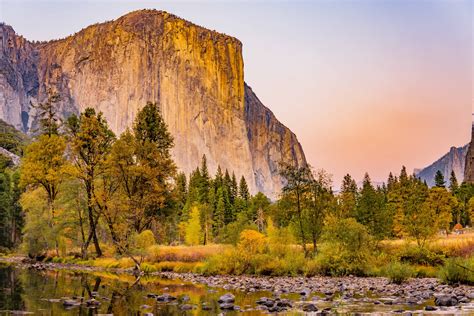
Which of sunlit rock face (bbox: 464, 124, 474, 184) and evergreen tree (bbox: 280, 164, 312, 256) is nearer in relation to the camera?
evergreen tree (bbox: 280, 164, 312, 256)

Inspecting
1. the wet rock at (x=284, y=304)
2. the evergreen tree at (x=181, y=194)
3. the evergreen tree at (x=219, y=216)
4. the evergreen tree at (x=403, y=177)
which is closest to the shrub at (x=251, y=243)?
the wet rock at (x=284, y=304)

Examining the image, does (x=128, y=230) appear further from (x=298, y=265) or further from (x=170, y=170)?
(x=298, y=265)

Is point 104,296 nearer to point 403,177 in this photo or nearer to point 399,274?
point 399,274

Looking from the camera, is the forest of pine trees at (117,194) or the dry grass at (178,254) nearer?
the dry grass at (178,254)

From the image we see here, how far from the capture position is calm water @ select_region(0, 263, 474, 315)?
13.1m

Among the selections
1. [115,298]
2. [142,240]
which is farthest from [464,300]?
[142,240]

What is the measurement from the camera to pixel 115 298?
53.0 feet

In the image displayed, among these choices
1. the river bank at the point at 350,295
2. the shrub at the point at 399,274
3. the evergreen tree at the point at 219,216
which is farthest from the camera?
the evergreen tree at the point at 219,216

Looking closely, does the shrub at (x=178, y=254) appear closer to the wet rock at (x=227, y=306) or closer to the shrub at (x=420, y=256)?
the shrub at (x=420, y=256)

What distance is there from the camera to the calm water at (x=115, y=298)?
13055 mm

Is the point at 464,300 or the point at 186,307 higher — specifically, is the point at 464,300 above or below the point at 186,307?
below

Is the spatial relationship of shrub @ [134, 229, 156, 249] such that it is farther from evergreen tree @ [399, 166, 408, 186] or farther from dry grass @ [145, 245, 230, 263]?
evergreen tree @ [399, 166, 408, 186]

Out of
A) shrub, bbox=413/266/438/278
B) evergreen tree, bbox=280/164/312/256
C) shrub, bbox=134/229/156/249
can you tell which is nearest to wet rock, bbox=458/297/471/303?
shrub, bbox=413/266/438/278

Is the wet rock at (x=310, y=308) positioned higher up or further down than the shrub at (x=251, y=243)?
further down
